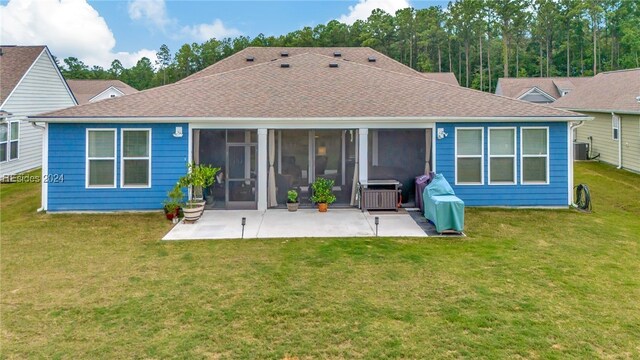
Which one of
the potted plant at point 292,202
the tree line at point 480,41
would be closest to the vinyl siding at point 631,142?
the potted plant at point 292,202

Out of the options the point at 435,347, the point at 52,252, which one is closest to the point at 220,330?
the point at 435,347

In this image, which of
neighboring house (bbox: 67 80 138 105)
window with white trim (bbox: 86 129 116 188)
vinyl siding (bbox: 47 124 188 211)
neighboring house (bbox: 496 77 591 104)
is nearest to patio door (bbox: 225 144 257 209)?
vinyl siding (bbox: 47 124 188 211)

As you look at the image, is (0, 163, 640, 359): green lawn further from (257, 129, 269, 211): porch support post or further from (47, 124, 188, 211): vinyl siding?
(257, 129, 269, 211): porch support post

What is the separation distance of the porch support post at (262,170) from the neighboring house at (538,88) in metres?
34.5

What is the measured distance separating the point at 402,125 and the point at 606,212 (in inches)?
235

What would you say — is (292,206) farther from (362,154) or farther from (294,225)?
(362,154)

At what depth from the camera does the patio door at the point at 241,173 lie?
1256cm

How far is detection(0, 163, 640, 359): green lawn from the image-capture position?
4723mm

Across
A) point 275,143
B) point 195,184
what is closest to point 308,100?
point 275,143

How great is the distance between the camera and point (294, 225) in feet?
33.1

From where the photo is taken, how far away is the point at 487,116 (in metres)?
11.3

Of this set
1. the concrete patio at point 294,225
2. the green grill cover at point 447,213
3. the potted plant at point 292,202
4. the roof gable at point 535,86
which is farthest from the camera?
the roof gable at point 535,86

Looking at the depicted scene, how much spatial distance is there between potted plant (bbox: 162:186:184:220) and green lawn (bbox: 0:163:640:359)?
23.5 inches

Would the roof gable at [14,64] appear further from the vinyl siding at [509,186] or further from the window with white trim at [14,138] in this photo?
the vinyl siding at [509,186]
